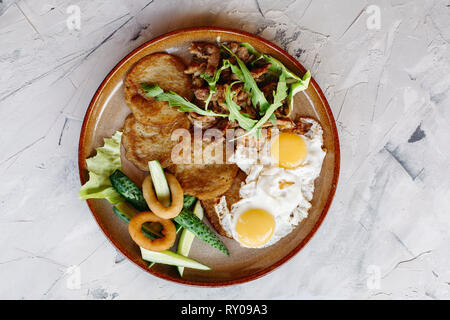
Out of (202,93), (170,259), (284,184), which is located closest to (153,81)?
(202,93)

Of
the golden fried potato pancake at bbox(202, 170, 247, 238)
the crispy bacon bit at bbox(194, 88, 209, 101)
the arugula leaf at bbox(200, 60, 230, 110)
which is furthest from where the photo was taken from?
the golden fried potato pancake at bbox(202, 170, 247, 238)

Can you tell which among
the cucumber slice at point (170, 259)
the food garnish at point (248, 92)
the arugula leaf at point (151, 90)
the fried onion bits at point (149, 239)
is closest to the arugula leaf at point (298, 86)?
the food garnish at point (248, 92)

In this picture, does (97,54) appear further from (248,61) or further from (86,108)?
(248,61)

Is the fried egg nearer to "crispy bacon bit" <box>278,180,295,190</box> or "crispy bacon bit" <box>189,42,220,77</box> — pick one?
"crispy bacon bit" <box>278,180,295,190</box>

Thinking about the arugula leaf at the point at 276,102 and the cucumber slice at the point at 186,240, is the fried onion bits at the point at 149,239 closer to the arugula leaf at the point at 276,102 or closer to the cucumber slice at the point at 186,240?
the cucumber slice at the point at 186,240

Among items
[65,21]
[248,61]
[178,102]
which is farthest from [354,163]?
[65,21]

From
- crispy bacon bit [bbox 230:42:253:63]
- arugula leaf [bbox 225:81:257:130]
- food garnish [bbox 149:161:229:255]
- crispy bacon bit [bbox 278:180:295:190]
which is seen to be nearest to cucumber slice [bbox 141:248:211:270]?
food garnish [bbox 149:161:229:255]
